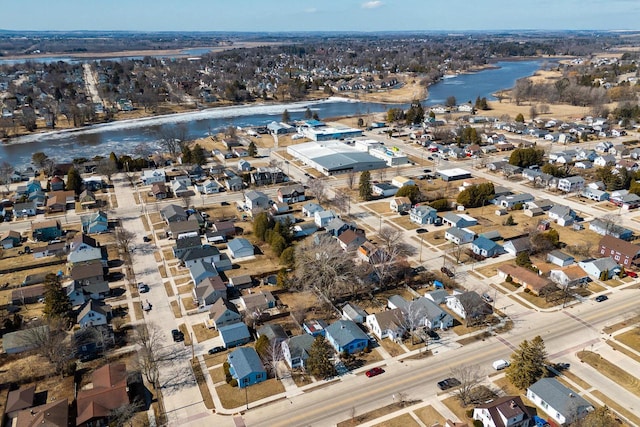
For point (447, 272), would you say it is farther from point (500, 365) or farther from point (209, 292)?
point (209, 292)

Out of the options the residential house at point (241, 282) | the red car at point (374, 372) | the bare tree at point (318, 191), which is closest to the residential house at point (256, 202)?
the bare tree at point (318, 191)

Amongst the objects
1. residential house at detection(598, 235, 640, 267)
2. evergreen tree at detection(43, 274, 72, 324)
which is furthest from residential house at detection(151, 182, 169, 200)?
residential house at detection(598, 235, 640, 267)

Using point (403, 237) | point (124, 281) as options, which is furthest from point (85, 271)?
point (403, 237)

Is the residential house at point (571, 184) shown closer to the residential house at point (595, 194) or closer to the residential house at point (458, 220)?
the residential house at point (595, 194)

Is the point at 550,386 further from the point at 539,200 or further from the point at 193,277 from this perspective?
the point at 539,200

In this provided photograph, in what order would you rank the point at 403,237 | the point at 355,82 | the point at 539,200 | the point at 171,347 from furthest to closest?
the point at 355,82
the point at 539,200
the point at 403,237
the point at 171,347

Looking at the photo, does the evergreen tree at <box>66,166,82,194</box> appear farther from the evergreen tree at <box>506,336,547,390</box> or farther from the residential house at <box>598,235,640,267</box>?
the residential house at <box>598,235,640,267</box>

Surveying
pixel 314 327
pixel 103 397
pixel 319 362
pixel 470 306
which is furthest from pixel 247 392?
pixel 470 306
